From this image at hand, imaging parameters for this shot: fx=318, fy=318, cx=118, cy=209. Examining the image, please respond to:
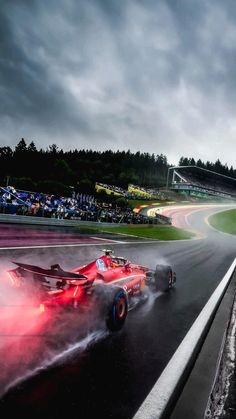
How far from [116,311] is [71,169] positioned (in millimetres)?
87452

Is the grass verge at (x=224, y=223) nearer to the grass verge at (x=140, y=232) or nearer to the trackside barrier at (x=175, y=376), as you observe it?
the grass verge at (x=140, y=232)

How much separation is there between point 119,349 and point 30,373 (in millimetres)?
1250

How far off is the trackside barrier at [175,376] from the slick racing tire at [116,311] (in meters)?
0.93

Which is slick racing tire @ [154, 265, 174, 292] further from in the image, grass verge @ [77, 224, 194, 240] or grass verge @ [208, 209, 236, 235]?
grass verge @ [208, 209, 236, 235]

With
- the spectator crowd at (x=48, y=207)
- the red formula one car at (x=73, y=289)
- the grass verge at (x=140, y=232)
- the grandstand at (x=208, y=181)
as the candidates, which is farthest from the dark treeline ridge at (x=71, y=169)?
the red formula one car at (x=73, y=289)

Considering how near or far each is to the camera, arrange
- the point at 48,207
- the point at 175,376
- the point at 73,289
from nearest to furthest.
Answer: the point at 175,376, the point at 73,289, the point at 48,207

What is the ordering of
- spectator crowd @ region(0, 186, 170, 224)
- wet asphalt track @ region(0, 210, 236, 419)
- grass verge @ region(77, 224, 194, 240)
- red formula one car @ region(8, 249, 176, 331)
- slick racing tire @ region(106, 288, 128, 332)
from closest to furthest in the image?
1. wet asphalt track @ region(0, 210, 236, 419)
2. red formula one car @ region(8, 249, 176, 331)
3. slick racing tire @ region(106, 288, 128, 332)
4. spectator crowd @ region(0, 186, 170, 224)
5. grass verge @ region(77, 224, 194, 240)

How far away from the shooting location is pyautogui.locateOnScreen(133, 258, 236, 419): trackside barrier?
2.65 meters

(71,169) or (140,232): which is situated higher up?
(71,169)

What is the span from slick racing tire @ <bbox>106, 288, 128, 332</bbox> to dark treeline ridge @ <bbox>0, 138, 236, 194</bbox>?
20.5 m

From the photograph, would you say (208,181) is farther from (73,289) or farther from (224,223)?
(73,289)

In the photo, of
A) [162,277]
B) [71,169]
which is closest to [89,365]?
[162,277]

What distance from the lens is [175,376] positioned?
3.29 metres

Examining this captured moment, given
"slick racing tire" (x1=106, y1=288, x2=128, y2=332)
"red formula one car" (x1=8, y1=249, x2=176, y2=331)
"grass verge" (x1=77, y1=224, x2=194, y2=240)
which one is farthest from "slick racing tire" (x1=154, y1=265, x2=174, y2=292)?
"grass verge" (x1=77, y1=224, x2=194, y2=240)
